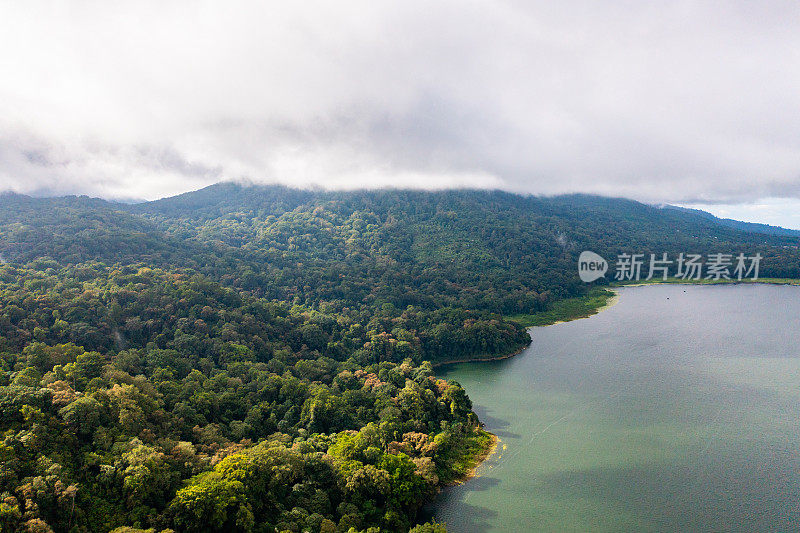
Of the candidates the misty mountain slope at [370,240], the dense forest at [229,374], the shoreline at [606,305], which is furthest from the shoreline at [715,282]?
the shoreline at [606,305]

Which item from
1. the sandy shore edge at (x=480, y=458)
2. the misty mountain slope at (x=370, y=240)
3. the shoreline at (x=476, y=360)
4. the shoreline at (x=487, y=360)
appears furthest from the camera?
the misty mountain slope at (x=370, y=240)

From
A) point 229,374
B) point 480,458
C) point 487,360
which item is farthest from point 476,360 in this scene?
point 229,374

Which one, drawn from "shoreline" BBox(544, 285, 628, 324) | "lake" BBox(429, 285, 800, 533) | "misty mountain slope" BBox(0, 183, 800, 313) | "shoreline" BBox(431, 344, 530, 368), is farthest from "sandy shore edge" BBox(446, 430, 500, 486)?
"shoreline" BBox(544, 285, 628, 324)

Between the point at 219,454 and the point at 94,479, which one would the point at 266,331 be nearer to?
the point at 219,454

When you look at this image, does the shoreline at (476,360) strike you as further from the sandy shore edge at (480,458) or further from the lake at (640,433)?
the sandy shore edge at (480,458)

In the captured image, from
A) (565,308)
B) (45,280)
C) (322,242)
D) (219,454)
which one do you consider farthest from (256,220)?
(219,454)

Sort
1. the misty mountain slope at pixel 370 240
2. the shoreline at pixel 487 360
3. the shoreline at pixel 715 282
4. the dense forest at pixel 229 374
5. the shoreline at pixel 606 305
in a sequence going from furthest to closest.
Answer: the shoreline at pixel 715 282, the shoreline at pixel 606 305, the misty mountain slope at pixel 370 240, the shoreline at pixel 487 360, the dense forest at pixel 229 374

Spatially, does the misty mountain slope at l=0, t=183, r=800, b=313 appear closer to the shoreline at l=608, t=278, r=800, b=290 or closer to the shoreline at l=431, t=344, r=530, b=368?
the shoreline at l=608, t=278, r=800, b=290
